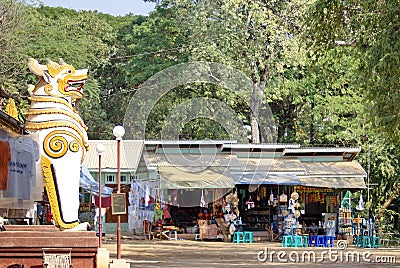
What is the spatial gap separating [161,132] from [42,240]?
21272mm

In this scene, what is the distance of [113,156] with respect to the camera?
3212cm

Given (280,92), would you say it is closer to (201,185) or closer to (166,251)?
(201,185)

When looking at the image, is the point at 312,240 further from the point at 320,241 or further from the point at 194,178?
the point at 194,178

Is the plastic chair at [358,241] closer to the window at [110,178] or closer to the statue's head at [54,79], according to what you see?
the window at [110,178]

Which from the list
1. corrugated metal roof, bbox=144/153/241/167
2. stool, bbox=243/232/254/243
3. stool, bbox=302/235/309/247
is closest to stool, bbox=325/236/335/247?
stool, bbox=302/235/309/247

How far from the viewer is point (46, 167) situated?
1115cm

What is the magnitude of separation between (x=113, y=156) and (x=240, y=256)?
46.7ft

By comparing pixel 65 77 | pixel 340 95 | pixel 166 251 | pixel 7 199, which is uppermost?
pixel 340 95

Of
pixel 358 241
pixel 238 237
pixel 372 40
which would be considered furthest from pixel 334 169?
pixel 372 40

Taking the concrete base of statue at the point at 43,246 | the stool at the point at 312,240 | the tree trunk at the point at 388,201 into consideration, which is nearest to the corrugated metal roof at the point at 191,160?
the stool at the point at 312,240

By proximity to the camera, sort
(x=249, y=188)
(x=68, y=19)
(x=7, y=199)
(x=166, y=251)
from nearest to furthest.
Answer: (x=7, y=199) < (x=166, y=251) < (x=249, y=188) < (x=68, y=19)

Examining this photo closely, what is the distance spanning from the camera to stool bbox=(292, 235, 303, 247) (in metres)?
23.0

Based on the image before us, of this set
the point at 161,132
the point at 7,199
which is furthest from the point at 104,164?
the point at 7,199

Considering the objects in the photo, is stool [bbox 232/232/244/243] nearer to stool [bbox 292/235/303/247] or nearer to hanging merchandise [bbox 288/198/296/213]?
hanging merchandise [bbox 288/198/296/213]
